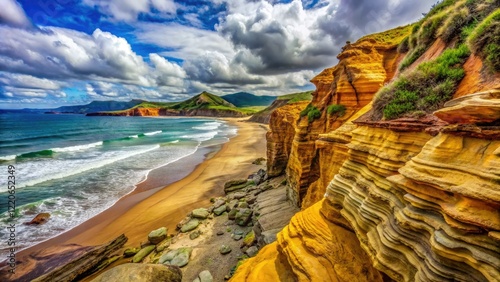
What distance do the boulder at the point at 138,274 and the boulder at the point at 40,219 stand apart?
459 inches

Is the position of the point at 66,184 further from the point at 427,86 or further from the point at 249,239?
the point at 427,86

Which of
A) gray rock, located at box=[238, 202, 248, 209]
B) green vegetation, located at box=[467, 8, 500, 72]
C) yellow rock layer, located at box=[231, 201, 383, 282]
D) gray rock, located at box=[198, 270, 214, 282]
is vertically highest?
green vegetation, located at box=[467, 8, 500, 72]

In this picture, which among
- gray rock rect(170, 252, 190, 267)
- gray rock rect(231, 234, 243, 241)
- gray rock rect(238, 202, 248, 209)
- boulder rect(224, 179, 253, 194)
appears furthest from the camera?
boulder rect(224, 179, 253, 194)

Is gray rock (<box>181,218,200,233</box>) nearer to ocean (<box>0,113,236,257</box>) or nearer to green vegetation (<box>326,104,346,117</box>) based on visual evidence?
ocean (<box>0,113,236,257</box>)

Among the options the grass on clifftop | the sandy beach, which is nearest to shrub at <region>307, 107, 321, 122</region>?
the grass on clifftop

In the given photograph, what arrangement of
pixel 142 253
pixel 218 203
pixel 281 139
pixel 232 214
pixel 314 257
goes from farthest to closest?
pixel 281 139 < pixel 218 203 < pixel 232 214 < pixel 142 253 < pixel 314 257

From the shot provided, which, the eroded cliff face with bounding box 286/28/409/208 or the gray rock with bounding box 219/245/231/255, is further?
the gray rock with bounding box 219/245/231/255

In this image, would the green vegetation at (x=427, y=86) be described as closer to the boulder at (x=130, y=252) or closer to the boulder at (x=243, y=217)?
the boulder at (x=243, y=217)

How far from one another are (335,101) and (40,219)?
22.3m

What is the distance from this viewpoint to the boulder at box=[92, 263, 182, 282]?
9.35 m

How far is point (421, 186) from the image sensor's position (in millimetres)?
4344

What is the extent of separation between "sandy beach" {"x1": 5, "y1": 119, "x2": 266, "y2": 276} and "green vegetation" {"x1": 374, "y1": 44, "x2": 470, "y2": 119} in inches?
605

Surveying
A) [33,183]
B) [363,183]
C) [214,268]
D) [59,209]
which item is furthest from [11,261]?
[363,183]

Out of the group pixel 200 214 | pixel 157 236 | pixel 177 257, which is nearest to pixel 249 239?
pixel 177 257
